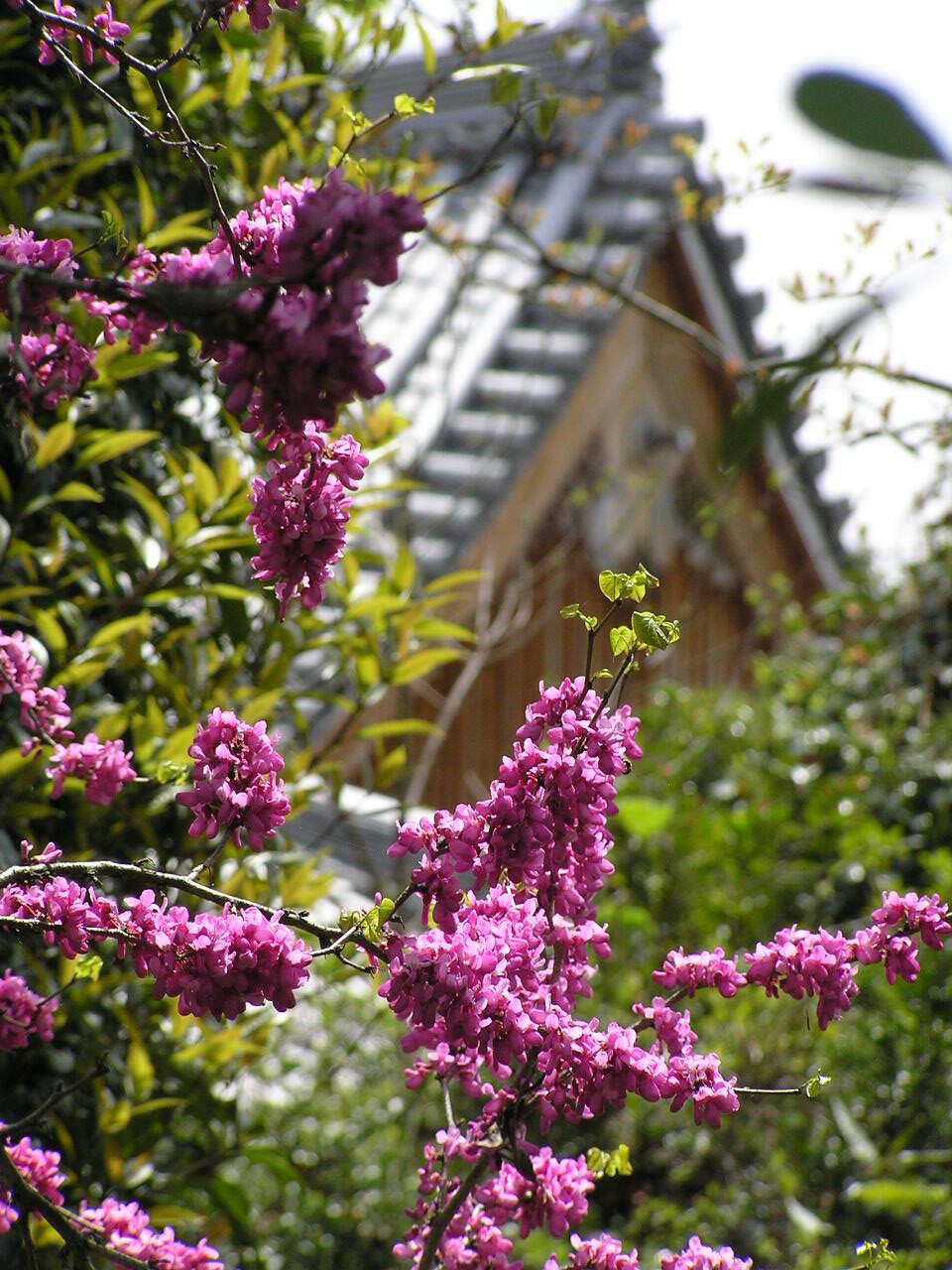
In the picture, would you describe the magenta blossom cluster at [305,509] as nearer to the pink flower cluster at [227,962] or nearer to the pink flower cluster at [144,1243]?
the pink flower cluster at [227,962]

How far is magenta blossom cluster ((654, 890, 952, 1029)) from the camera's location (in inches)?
49.9

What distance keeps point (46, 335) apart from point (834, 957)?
1.01 metres

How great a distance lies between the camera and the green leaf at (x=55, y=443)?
5.77ft

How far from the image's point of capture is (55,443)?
176 centimetres

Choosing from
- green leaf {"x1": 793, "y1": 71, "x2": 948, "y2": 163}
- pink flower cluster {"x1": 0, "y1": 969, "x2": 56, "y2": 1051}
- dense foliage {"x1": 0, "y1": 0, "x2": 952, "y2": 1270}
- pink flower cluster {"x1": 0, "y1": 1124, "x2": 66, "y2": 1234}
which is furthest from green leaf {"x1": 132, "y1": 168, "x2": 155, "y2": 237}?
green leaf {"x1": 793, "y1": 71, "x2": 948, "y2": 163}

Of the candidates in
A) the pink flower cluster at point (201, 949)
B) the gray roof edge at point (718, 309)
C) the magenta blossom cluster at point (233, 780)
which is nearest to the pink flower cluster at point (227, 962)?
the pink flower cluster at point (201, 949)

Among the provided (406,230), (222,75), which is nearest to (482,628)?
(222,75)

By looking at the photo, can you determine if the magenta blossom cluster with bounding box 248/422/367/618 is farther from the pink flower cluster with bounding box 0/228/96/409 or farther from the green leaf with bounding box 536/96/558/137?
the green leaf with bounding box 536/96/558/137

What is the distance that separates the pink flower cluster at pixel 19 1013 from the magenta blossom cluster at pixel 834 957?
25.0 inches

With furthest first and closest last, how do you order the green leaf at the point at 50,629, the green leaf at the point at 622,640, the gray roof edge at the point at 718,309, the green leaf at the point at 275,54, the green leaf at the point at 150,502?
the gray roof edge at the point at 718,309 < the green leaf at the point at 275,54 < the green leaf at the point at 150,502 < the green leaf at the point at 50,629 < the green leaf at the point at 622,640

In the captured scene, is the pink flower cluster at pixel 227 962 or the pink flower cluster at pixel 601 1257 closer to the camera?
the pink flower cluster at pixel 227 962

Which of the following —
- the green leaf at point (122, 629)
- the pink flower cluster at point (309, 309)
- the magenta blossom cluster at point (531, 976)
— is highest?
the green leaf at point (122, 629)

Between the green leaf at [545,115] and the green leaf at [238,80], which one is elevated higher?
the green leaf at [238,80]

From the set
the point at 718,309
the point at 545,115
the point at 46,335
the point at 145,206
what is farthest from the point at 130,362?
the point at 718,309
